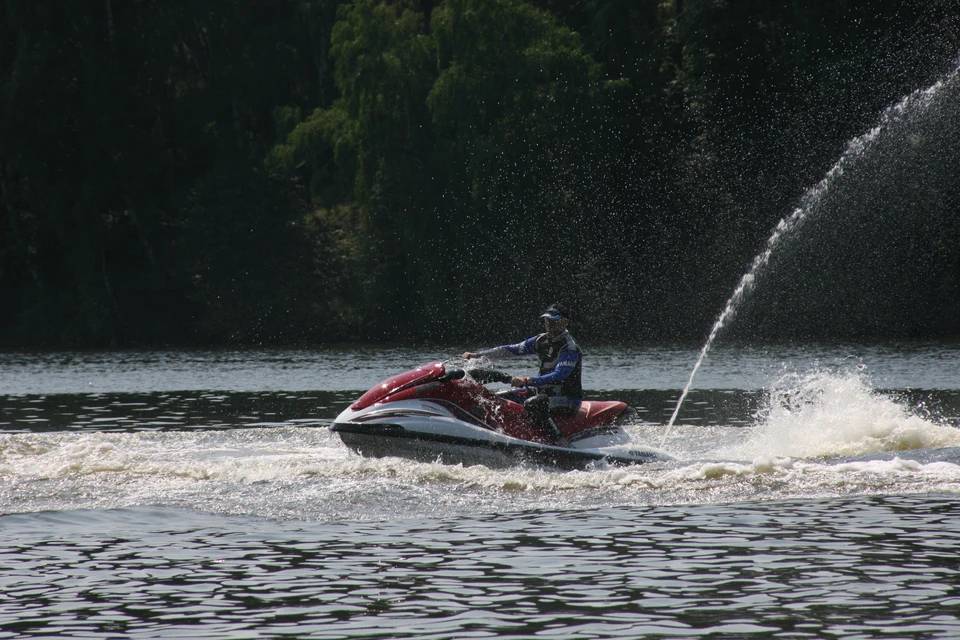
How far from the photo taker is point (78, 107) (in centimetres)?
5322

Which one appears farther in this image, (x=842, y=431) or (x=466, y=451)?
(x=842, y=431)

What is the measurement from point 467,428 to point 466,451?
225mm

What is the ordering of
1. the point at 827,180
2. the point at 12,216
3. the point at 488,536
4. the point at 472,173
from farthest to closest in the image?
the point at 12,216, the point at 472,173, the point at 827,180, the point at 488,536

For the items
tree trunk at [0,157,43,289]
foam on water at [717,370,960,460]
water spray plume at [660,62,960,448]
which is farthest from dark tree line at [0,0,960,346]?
foam on water at [717,370,960,460]

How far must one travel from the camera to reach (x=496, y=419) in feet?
46.3

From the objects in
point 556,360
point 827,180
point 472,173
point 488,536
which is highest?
point 472,173

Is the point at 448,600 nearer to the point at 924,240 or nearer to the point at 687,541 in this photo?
the point at 687,541

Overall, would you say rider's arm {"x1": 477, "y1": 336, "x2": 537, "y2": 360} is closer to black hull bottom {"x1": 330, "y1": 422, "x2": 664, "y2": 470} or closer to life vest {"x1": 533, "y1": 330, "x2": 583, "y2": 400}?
life vest {"x1": 533, "y1": 330, "x2": 583, "y2": 400}

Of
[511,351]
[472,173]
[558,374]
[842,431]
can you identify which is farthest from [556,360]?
[472,173]

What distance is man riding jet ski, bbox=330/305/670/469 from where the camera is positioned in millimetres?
13727

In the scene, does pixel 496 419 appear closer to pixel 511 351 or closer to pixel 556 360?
pixel 556 360

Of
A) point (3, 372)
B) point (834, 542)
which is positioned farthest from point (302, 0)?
point (834, 542)

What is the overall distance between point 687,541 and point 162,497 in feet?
15.6

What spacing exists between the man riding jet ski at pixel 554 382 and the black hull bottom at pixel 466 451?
0.48 metres
